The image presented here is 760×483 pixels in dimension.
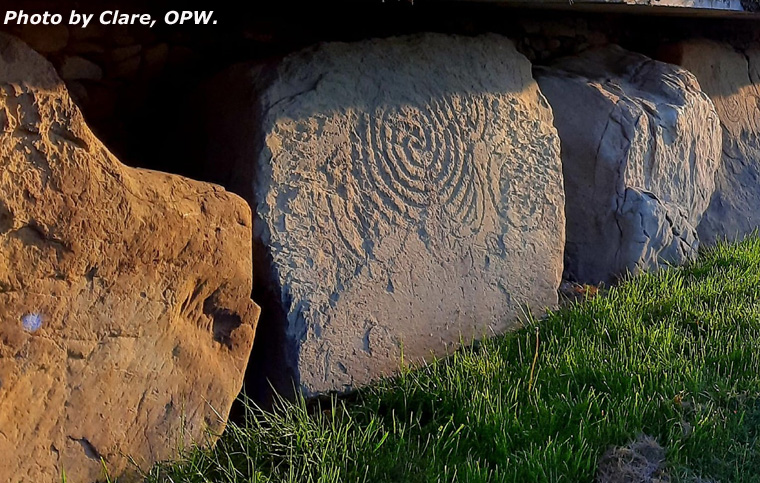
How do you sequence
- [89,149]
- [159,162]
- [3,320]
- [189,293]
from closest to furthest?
[3,320] → [89,149] → [189,293] → [159,162]

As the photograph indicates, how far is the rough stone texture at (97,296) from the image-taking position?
5.01ft

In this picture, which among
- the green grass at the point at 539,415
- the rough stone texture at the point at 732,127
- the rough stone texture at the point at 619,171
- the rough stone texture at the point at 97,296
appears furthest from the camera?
the rough stone texture at the point at 732,127

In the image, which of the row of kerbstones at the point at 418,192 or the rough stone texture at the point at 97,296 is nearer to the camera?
the rough stone texture at the point at 97,296

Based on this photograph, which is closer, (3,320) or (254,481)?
(3,320)

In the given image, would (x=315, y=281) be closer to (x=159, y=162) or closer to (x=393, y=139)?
(x=393, y=139)

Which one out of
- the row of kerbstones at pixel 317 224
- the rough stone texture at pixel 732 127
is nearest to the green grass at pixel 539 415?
the row of kerbstones at pixel 317 224

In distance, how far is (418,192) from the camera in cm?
241

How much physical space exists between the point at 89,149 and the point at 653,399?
155cm

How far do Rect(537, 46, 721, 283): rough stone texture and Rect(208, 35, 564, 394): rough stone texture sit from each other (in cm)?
38

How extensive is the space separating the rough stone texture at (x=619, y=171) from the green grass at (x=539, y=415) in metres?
0.55

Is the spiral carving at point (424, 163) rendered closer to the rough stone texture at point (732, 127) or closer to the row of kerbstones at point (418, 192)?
the row of kerbstones at point (418, 192)

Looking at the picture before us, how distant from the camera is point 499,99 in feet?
8.84

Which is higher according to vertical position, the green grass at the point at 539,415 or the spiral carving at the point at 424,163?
the spiral carving at the point at 424,163

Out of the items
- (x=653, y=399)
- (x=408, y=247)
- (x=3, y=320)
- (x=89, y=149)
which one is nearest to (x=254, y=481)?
(x=3, y=320)
